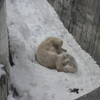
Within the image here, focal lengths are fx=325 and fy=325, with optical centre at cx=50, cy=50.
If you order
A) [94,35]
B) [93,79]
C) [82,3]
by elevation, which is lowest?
[93,79]

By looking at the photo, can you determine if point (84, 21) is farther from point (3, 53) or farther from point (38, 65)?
point (3, 53)

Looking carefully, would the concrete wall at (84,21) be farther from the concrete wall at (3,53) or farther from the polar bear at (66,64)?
the concrete wall at (3,53)

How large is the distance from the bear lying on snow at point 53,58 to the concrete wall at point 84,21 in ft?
2.47

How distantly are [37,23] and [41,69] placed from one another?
208 centimetres

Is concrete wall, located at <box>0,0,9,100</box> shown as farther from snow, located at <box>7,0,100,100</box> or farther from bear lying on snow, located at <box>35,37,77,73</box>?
bear lying on snow, located at <box>35,37,77,73</box>

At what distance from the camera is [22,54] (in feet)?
22.9

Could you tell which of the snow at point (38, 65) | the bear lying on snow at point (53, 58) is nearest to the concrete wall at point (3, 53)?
the snow at point (38, 65)

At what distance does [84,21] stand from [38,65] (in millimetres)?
1677

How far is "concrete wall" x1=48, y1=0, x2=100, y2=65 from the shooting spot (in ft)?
24.6

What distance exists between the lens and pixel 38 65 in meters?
7.21

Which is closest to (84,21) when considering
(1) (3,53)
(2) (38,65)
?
(2) (38,65)

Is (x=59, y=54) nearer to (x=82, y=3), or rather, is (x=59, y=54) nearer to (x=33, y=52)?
(x=33, y=52)

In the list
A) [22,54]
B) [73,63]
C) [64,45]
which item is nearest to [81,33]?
[64,45]

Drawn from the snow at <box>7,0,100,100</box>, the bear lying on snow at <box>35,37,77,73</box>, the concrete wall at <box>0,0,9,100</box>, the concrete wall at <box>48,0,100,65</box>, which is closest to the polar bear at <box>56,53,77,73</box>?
the bear lying on snow at <box>35,37,77,73</box>
